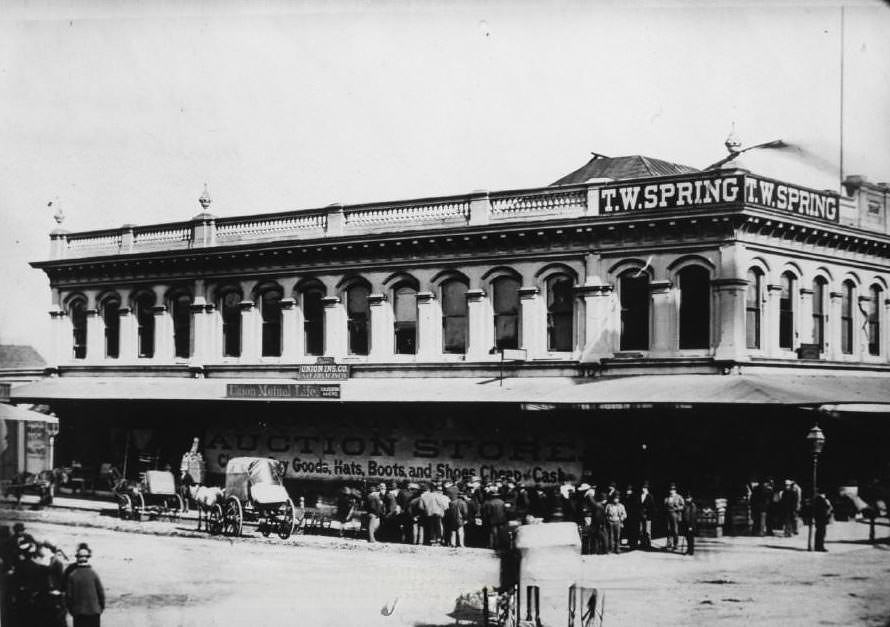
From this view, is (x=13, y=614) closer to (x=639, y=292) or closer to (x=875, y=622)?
(x=875, y=622)

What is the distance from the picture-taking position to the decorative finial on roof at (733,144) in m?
20.5

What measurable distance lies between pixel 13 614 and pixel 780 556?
44.4ft

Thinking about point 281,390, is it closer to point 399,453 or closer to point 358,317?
point 358,317

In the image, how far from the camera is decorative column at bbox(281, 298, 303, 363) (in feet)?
93.7

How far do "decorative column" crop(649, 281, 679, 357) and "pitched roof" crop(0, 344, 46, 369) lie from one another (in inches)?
978

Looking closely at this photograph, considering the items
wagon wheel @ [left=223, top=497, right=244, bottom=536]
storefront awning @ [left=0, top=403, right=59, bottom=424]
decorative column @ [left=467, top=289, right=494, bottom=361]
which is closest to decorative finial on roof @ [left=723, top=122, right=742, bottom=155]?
decorative column @ [left=467, top=289, right=494, bottom=361]

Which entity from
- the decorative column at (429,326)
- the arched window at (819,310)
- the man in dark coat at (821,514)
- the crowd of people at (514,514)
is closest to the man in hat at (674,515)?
the crowd of people at (514,514)

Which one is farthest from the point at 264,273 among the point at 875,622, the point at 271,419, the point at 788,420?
the point at 875,622

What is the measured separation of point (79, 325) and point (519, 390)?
1606cm

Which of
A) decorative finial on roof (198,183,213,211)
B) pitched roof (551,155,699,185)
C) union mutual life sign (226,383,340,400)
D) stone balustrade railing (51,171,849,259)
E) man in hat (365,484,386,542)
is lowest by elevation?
man in hat (365,484,386,542)

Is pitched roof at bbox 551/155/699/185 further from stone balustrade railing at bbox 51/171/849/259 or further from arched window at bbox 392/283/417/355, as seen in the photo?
arched window at bbox 392/283/417/355

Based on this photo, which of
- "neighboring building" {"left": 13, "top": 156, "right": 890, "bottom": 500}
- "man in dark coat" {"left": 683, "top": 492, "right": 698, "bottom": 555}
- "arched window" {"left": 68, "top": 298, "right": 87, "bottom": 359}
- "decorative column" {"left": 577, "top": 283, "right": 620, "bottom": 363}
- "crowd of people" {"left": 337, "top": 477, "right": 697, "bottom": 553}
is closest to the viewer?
"man in dark coat" {"left": 683, "top": 492, "right": 698, "bottom": 555}

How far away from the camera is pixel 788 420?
22.3 m

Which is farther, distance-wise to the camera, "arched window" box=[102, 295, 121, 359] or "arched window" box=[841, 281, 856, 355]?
"arched window" box=[102, 295, 121, 359]
